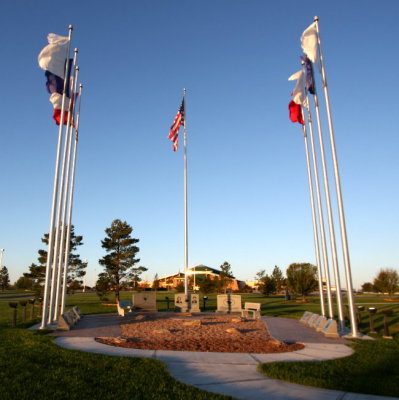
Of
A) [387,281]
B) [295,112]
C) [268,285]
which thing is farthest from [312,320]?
[387,281]

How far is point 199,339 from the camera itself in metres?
11.8

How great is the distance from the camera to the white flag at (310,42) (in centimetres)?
1405

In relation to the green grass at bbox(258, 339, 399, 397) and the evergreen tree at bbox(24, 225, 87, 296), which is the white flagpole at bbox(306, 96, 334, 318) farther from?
the evergreen tree at bbox(24, 225, 87, 296)

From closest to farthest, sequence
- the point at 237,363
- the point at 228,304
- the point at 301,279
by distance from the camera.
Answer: the point at 237,363
the point at 228,304
the point at 301,279

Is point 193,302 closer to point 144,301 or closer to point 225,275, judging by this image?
point 144,301

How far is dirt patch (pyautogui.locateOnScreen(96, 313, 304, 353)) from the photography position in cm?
1010

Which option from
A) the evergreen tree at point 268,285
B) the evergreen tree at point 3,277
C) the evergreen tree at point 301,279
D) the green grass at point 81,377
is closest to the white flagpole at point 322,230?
the green grass at point 81,377

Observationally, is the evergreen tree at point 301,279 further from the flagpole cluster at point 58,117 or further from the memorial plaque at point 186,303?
the flagpole cluster at point 58,117

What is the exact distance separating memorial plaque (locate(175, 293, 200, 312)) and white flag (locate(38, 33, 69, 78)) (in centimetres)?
1407

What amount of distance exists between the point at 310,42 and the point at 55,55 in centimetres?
1022

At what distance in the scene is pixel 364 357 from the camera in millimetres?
8594

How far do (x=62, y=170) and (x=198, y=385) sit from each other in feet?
39.4

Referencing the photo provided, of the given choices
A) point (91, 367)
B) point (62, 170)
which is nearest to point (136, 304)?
point (62, 170)

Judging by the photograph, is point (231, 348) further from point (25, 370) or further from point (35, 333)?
point (35, 333)
